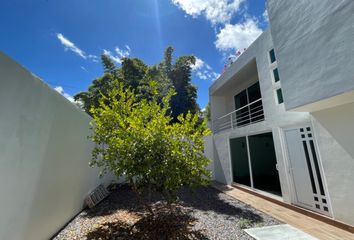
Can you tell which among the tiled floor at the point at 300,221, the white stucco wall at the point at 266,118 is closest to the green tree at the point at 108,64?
the white stucco wall at the point at 266,118

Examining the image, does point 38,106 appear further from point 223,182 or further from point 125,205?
point 223,182

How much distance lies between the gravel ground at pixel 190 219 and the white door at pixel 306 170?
140 centimetres

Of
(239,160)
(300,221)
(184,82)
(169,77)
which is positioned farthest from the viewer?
(169,77)

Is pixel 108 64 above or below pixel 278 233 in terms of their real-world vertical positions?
above

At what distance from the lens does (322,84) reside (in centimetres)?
396

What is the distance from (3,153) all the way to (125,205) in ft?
16.1

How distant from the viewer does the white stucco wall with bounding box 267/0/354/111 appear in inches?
138

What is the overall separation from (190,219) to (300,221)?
3.08 metres

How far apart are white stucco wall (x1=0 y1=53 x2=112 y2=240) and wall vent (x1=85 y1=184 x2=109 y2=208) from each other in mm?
843

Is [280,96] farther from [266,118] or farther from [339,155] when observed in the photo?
[339,155]

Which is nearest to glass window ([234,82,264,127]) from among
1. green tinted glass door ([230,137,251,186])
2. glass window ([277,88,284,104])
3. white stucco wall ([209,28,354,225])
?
white stucco wall ([209,28,354,225])

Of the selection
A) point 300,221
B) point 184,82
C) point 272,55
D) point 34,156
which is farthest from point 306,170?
point 184,82

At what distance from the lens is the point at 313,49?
418 cm

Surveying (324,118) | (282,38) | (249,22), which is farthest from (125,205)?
(249,22)
